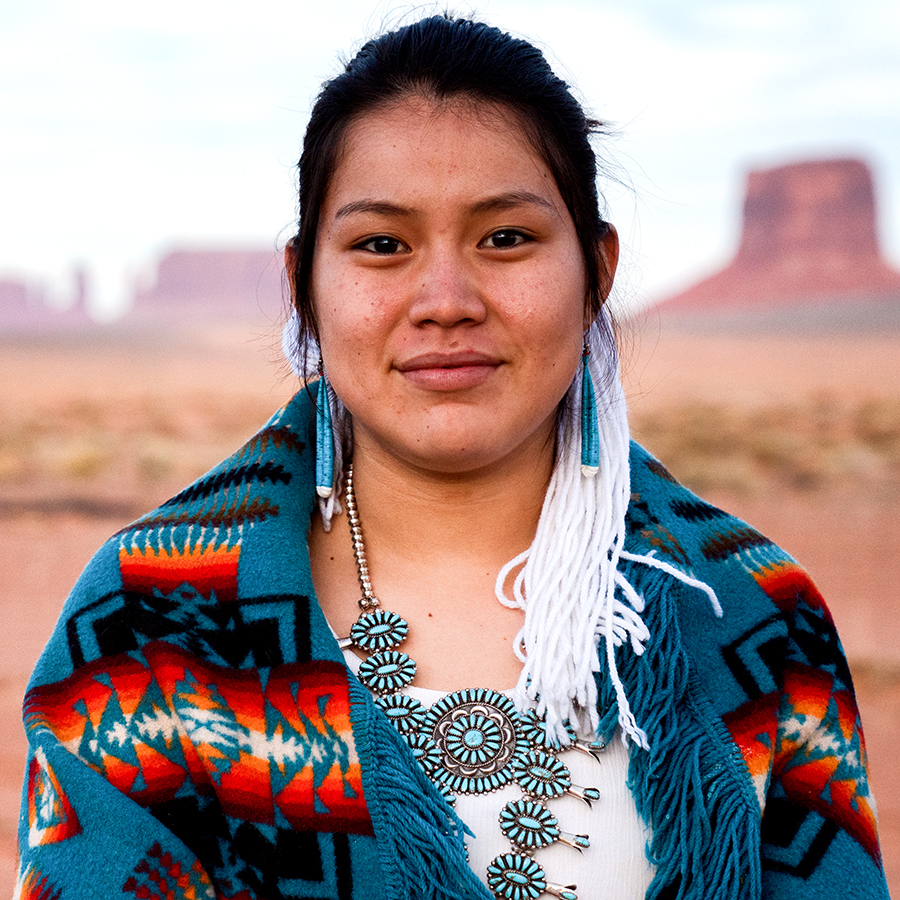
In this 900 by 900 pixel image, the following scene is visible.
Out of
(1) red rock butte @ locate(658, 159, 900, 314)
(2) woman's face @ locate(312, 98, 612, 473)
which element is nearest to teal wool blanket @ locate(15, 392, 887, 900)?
(2) woman's face @ locate(312, 98, 612, 473)

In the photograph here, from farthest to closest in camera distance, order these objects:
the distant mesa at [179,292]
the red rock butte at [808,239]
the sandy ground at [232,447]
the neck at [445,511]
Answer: the distant mesa at [179,292]
the red rock butte at [808,239]
the sandy ground at [232,447]
the neck at [445,511]

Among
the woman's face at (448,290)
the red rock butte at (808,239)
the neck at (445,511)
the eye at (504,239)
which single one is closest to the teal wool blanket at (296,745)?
the neck at (445,511)

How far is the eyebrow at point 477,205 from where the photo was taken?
1.70m

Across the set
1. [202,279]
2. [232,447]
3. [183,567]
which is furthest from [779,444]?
[202,279]

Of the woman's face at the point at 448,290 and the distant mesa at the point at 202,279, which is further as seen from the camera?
the distant mesa at the point at 202,279

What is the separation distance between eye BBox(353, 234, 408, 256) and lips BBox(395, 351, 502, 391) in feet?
0.66

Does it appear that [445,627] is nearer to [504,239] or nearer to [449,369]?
[449,369]

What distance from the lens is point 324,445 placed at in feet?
6.33

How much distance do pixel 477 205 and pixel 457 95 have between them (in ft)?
0.74

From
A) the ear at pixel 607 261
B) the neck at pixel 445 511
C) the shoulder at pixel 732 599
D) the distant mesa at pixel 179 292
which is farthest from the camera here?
the distant mesa at pixel 179 292

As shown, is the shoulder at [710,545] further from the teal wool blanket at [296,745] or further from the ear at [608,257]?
the ear at [608,257]

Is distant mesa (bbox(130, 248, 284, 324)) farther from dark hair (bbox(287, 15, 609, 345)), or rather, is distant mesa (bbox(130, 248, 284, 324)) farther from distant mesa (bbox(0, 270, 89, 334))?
dark hair (bbox(287, 15, 609, 345))

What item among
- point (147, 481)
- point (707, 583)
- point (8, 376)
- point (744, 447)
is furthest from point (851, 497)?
point (8, 376)

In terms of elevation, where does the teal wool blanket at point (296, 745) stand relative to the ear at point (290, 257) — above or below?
below
